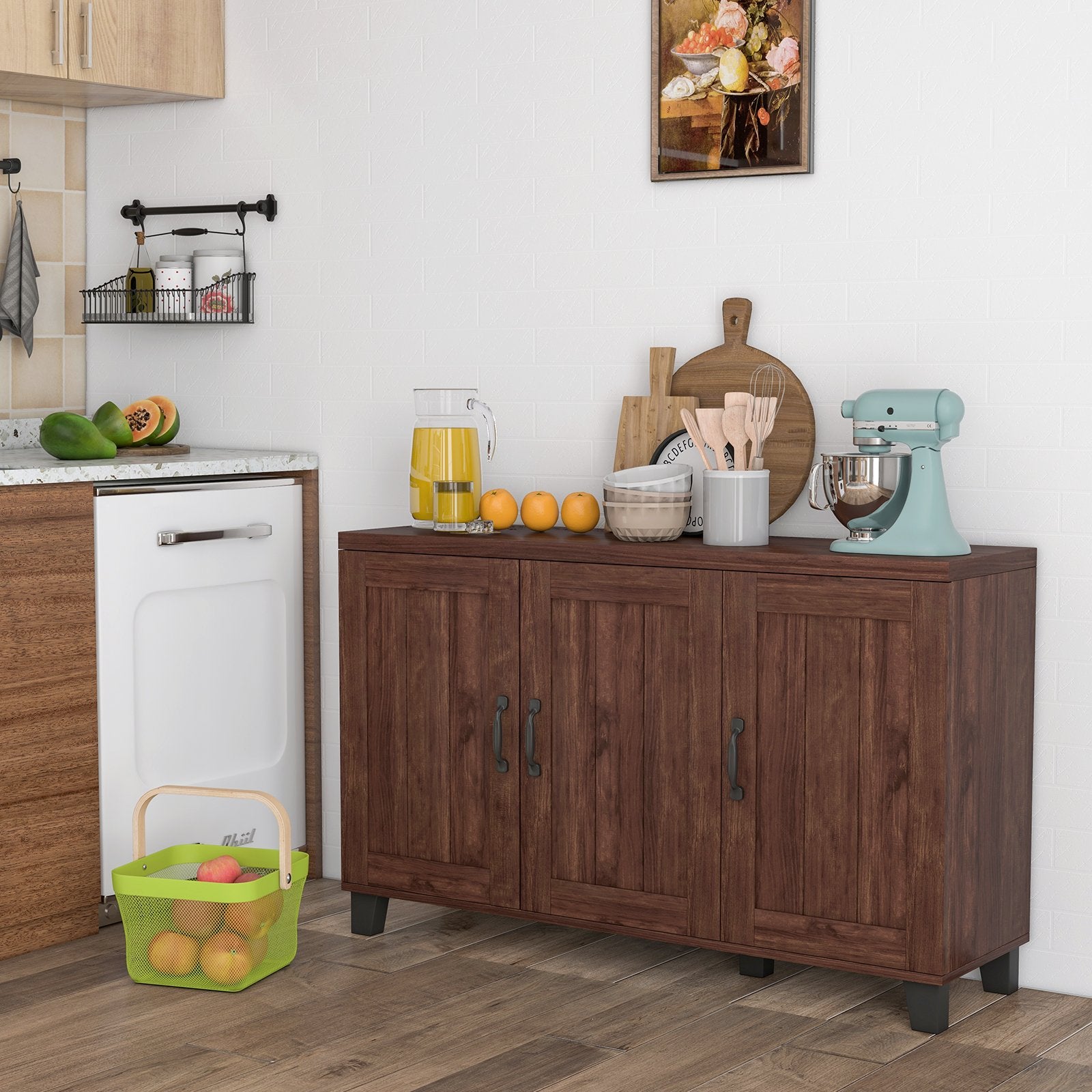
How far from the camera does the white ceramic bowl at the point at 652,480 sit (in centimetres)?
299

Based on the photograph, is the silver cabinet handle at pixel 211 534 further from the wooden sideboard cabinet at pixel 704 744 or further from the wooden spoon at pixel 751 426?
the wooden spoon at pixel 751 426

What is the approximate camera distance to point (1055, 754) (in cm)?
290

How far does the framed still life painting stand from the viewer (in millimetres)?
3066

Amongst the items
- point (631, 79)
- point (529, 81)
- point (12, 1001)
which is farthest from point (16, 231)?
point (12, 1001)

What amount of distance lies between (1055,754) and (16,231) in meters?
2.60

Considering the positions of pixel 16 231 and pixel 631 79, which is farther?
pixel 16 231

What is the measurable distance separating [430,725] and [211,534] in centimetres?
66

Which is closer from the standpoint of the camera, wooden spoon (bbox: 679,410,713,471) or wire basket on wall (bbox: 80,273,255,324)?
wooden spoon (bbox: 679,410,713,471)

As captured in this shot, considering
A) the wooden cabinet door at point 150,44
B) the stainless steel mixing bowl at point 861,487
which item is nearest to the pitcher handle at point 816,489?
the stainless steel mixing bowl at point 861,487

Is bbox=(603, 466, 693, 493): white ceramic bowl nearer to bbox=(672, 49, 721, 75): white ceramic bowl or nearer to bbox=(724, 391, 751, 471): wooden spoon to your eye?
bbox=(724, 391, 751, 471): wooden spoon

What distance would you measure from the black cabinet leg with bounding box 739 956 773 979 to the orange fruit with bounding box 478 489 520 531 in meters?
0.96

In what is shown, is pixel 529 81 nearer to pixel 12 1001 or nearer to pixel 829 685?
pixel 829 685

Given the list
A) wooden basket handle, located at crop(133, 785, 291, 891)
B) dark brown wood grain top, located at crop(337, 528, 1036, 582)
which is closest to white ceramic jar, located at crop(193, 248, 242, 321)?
dark brown wood grain top, located at crop(337, 528, 1036, 582)

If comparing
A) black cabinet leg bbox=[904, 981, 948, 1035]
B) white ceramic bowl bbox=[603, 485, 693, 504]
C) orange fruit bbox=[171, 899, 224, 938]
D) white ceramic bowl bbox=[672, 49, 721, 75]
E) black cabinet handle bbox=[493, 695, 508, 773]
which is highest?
white ceramic bowl bbox=[672, 49, 721, 75]
